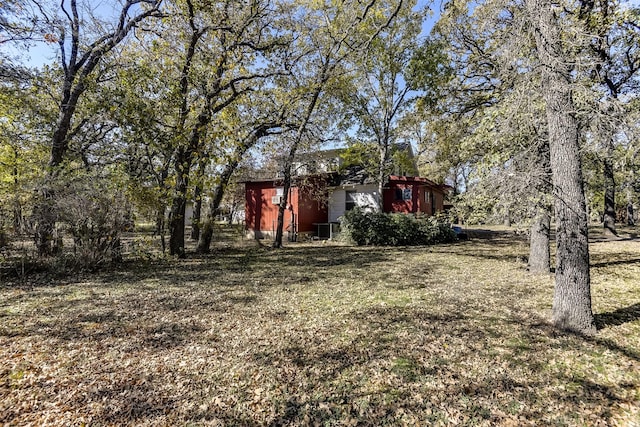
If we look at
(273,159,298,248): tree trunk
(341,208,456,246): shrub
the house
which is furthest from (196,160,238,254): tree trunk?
(341,208,456,246): shrub

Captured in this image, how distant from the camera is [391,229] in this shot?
46.1ft

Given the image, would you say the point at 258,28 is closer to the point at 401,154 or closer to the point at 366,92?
the point at 366,92

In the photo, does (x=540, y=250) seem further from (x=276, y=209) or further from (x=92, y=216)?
(x=276, y=209)

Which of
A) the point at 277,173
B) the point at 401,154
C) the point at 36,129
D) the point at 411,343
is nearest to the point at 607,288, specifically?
the point at 411,343

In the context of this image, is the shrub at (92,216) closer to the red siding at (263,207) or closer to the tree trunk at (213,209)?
the tree trunk at (213,209)

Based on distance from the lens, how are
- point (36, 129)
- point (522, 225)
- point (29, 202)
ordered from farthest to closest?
point (36, 129) < point (29, 202) < point (522, 225)

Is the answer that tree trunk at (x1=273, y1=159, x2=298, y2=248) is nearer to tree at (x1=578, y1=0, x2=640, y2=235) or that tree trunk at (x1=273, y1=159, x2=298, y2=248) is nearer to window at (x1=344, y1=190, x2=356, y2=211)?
window at (x1=344, y1=190, x2=356, y2=211)

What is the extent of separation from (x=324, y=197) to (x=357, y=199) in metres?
2.12

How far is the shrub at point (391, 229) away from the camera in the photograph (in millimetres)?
14016

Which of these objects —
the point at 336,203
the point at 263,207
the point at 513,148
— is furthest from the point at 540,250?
the point at 263,207

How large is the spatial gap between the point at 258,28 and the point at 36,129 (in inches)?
333

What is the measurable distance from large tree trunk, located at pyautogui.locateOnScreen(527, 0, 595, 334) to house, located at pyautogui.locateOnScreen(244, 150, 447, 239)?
38.1 ft

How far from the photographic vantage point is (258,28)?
10.2 metres

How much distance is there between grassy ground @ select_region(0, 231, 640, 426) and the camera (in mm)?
2693
